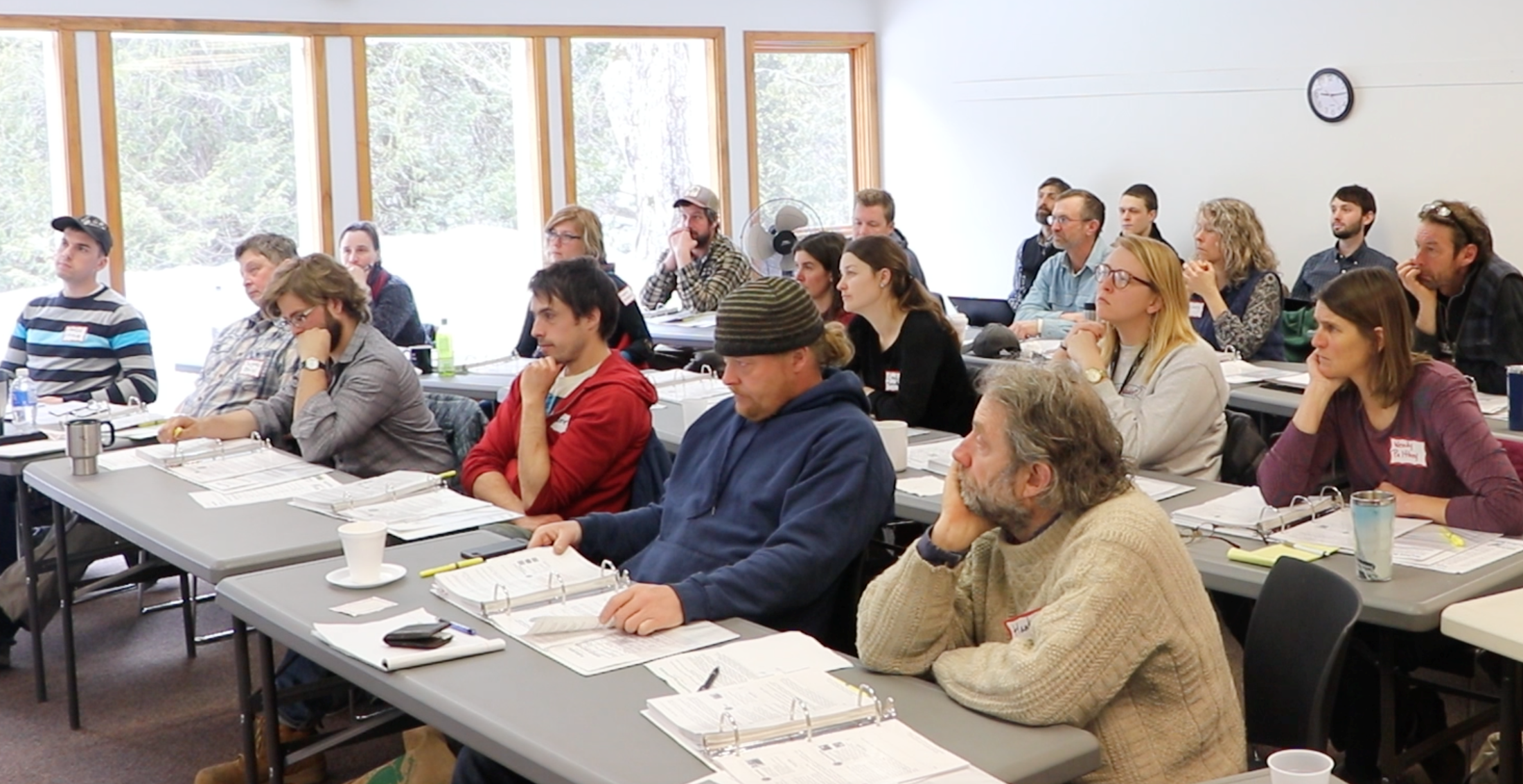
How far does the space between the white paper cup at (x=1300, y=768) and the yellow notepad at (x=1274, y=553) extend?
112 centimetres

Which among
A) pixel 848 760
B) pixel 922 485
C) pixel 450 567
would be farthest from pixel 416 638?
pixel 922 485

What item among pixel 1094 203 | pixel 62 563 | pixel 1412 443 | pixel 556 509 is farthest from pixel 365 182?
pixel 1412 443

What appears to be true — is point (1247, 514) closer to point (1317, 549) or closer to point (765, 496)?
point (1317, 549)

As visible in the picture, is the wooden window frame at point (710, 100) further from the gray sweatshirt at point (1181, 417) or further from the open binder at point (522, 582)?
the open binder at point (522, 582)

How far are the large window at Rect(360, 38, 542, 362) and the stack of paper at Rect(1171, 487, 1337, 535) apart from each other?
5760 mm

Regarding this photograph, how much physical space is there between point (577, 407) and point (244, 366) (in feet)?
5.49

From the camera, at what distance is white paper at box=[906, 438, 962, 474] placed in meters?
3.75

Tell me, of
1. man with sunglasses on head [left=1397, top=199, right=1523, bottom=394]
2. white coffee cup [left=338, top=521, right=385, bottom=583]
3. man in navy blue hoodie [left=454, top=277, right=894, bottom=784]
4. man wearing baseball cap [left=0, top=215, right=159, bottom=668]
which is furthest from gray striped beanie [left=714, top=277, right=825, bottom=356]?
man wearing baseball cap [left=0, top=215, right=159, bottom=668]

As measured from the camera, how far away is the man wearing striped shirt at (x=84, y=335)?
5.55 m

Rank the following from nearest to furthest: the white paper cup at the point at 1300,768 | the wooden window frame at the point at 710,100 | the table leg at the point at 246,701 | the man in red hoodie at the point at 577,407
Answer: the white paper cup at the point at 1300,768, the table leg at the point at 246,701, the man in red hoodie at the point at 577,407, the wooden window frame at the point at 710,100

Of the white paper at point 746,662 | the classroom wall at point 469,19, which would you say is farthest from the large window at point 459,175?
the white paper at point 746,662

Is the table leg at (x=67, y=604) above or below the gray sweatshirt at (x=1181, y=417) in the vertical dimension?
below

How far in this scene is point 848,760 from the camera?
1.83 m

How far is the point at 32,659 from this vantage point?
15.2ft
